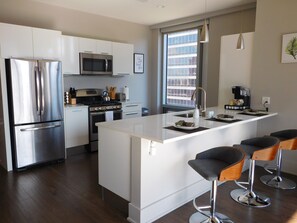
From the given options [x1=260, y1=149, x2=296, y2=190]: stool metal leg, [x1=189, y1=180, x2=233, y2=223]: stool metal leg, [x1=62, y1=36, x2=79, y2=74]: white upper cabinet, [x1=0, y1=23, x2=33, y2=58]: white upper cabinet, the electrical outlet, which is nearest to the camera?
[x1=189, y1=180, x2=233, y2=223]: stool metal leg

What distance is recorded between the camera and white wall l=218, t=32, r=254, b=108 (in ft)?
12.8

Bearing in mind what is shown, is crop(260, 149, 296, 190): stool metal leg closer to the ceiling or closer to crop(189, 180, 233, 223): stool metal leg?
crop(189, 180, 233, 223): stool metal leg

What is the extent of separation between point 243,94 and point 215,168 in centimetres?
210

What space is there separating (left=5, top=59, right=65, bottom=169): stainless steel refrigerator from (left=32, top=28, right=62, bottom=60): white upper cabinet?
19cm

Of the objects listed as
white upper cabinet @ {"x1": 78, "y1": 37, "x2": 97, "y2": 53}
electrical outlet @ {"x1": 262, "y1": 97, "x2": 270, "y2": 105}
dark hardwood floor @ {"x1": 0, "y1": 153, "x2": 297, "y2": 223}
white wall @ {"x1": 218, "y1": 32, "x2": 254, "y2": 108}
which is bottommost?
dark hardwood floor @ {"x1": 0, "y1": 153, "x2": 297, "y2": 223}

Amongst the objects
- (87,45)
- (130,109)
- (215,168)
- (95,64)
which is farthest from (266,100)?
(87,45)

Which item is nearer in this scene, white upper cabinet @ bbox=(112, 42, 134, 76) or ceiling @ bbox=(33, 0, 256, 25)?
ceiling @ bbox=(33, 0, 256, 25)

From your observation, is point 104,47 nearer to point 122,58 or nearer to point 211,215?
point 122,58

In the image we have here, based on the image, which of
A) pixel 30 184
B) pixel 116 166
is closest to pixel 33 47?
pixel 30 184

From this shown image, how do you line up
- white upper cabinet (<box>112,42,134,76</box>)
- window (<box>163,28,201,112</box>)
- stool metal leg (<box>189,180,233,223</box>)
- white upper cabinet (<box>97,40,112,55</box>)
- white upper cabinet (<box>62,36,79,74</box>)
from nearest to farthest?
1. stool metal leg (<box>189,180,233,223</box>)
2. white upper cabinet (<box>62,36,79,74</box>)
3. white upper cabinet (<box>97,40,112,55</box>)
4. white upper cabinet (<box>112,42,134,76</box>)
5. window (<box>163,28,201,112</box>)

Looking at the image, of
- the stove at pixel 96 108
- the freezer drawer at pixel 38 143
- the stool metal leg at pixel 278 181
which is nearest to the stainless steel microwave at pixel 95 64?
the stove at pixel 96 108

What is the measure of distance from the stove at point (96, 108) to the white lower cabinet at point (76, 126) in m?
0.10

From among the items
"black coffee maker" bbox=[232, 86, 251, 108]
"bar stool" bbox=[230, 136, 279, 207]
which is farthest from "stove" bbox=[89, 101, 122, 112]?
"bar stool" bbox=[230, 136, 279, 207]

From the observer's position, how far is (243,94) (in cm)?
386
